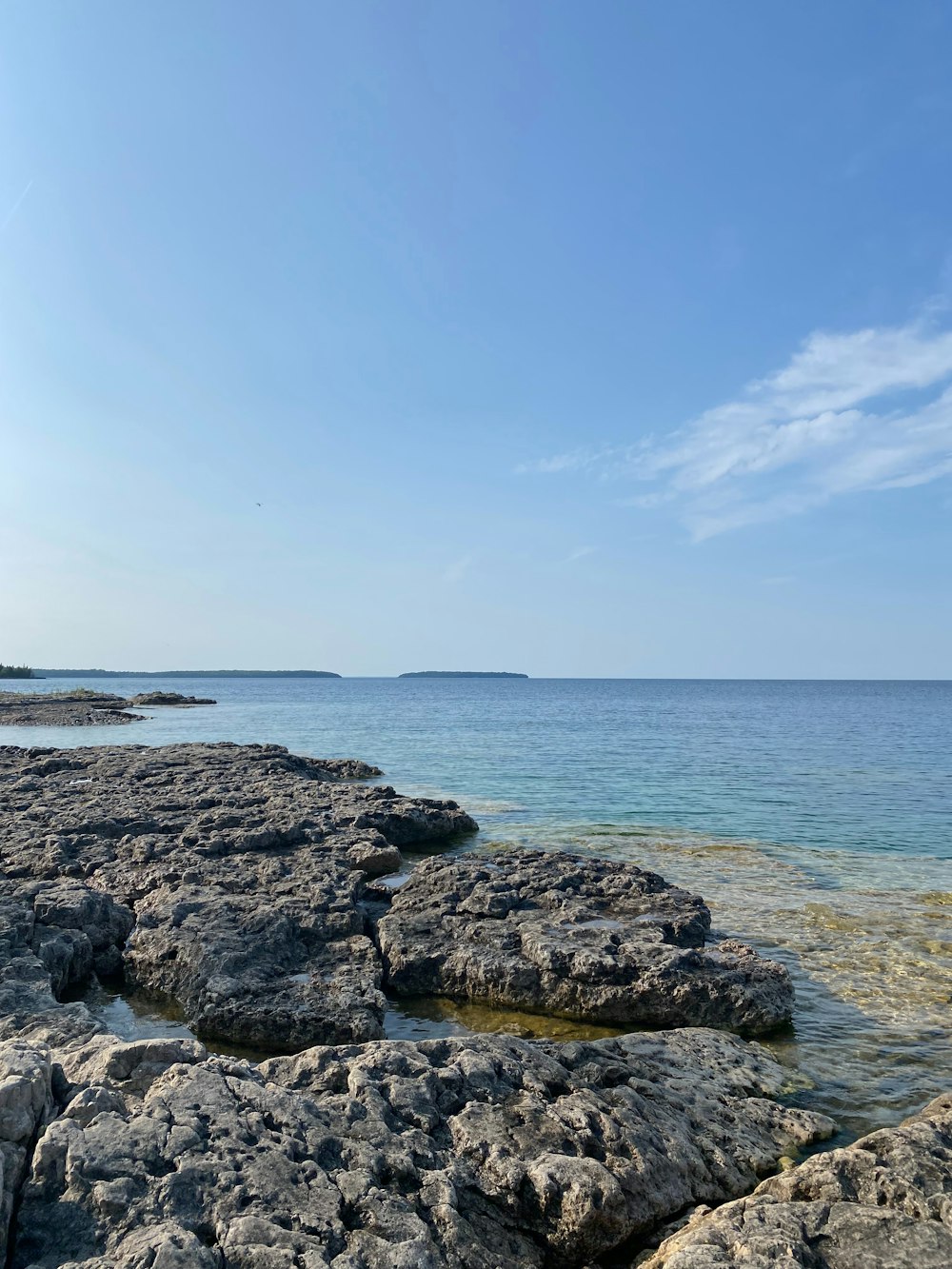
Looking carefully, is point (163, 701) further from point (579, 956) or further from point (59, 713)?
point (579, 956)

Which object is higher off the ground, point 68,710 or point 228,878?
point 228,878

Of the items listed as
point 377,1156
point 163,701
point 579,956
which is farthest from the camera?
point 163,701

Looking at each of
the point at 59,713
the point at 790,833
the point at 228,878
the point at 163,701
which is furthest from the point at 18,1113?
the point at 163,701

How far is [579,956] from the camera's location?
970 centimetres

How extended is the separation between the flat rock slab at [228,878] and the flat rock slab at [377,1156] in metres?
2.43

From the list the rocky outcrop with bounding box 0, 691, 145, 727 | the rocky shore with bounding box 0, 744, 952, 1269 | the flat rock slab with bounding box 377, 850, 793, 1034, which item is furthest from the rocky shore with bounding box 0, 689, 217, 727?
the flat rock slab with bounding box 377, 850, 793, 1034

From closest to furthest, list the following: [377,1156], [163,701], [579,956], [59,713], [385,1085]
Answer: [377,1156]
[385,1085]
[579,956]
[59,713]
[163,701]

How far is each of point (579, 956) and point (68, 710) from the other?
6577 centimetres

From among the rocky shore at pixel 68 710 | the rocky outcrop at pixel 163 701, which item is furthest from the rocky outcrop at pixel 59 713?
the rocky outcrop at pixel 163 701

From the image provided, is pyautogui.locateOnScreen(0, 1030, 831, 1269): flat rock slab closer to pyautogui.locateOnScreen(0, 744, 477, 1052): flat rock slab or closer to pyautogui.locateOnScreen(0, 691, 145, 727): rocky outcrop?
pyautogui.locateOnScreen(0, 744, 477, 1052): flat rock slab

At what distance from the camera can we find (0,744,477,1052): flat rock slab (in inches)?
338

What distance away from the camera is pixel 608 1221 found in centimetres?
510

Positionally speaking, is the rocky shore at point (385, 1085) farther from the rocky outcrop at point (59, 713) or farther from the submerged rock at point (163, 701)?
the submerged rock at point (163, 701)

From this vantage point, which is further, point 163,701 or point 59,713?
point 163,701
